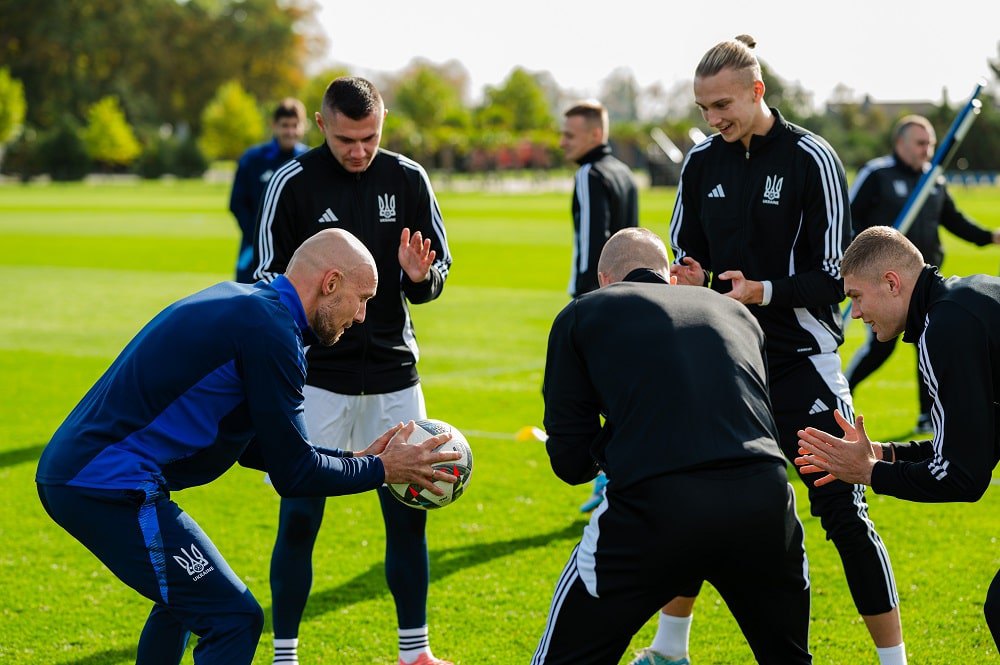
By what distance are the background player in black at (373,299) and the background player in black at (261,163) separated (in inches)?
238

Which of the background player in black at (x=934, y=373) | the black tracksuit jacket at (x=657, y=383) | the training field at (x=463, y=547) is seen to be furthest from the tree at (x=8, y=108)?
the background player in black at (x=934, y=373)

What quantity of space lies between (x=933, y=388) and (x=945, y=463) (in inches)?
11.2

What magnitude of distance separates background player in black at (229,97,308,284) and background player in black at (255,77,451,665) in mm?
6040

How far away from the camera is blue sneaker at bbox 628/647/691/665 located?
600cm

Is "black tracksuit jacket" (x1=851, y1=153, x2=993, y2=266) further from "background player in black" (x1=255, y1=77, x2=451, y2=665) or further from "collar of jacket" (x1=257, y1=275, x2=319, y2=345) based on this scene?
"collar of jacket" (x1=257, y1=275, x2=319, y2=345)

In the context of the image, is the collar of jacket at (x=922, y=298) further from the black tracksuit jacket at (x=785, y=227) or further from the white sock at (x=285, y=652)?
the white sock at (x=285, y=652)

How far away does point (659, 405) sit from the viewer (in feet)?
12.9

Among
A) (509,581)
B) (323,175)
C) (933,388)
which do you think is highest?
(323,175)

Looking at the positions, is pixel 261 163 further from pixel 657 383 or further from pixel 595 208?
pixel 657 383

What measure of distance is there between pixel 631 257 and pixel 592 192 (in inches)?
188

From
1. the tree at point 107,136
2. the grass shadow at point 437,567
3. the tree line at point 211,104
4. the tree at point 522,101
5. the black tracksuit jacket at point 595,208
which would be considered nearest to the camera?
the grass shadow at point 437,567

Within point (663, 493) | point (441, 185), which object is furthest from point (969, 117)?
point (441, 185)

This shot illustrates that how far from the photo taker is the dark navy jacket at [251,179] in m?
12.4

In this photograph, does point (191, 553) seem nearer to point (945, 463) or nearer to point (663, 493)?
point (663, 493)
